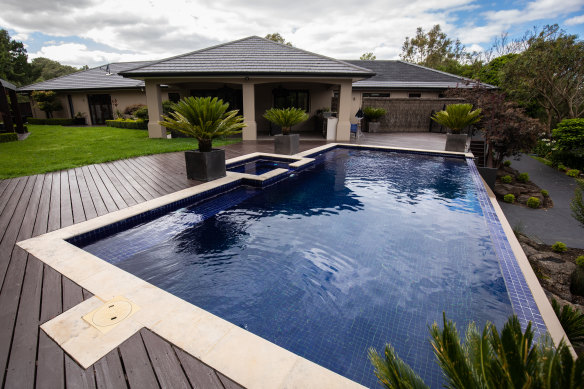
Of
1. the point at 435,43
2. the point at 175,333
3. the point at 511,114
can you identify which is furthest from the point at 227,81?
the point at 435,43

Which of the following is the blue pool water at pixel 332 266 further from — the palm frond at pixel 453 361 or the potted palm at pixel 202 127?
the palm frond at pixel 453 361

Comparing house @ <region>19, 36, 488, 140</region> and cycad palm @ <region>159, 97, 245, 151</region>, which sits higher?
house @ <region>19, 36, 488, 140</region>

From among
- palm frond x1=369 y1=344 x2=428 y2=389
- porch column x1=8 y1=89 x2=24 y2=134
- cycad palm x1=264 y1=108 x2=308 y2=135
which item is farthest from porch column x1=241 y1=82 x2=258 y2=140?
palm frond x1=369 y1=344 x2=428 y2=389

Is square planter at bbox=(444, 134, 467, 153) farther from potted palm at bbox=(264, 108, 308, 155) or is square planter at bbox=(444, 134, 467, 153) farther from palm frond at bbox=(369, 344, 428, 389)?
palm frond at bbox=(369, 344, 428, 389)

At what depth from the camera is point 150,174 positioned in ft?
25.2

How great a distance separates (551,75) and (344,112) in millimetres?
13743

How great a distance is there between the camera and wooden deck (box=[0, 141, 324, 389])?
79.8 inches

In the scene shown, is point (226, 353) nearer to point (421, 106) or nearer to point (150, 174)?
point (150, 174)

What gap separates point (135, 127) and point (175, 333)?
19.4m

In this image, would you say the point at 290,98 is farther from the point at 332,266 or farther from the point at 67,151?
the point at 332,266

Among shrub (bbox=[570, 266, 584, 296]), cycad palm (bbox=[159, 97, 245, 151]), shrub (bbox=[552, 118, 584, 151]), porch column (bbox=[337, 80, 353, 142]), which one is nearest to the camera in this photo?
shrub (bbox=[570, 266, 584, 296])

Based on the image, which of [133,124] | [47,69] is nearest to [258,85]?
[133,124]

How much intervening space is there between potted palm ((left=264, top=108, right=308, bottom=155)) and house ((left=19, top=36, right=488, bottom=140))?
349 cm

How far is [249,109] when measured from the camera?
557 inches
